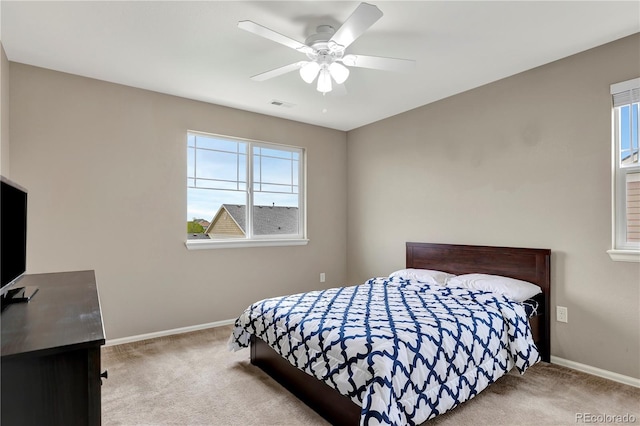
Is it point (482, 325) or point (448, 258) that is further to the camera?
point (448, 258)

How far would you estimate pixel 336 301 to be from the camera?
274 centimetres

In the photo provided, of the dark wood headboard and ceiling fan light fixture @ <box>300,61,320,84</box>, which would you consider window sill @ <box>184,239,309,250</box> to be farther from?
ceiling fan light fixture @ <box>300,61,320,84</box>

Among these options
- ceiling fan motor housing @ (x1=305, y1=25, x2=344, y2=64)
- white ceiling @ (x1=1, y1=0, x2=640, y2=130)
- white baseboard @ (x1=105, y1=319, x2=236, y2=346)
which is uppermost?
white ceiling @ (x1=1, y1=0, x2=640, y2=130)

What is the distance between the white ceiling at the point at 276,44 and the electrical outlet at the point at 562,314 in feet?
6.64

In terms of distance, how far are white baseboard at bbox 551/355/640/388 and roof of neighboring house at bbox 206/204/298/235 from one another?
3.06m

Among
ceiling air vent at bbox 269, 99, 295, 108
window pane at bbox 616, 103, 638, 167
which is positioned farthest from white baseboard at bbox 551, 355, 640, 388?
ceiling air vent at bbox 269, 99, 295, 108

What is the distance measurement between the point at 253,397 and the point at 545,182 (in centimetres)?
283

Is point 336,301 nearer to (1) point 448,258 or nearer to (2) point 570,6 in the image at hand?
(1) point 448,258

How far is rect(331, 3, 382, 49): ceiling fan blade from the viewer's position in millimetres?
1788

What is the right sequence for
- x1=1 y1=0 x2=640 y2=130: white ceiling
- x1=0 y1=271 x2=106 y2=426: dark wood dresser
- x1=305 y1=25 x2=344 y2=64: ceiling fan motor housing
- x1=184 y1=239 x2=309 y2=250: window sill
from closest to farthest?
x1=0 y1=271 x2=106 y2=426: dark wood dresser < x1=1 y1=0 x2=640 y2=130: white ceiling < x1=305 y1=25 x2=344 y2=64: ceiling fan motor housing < x1=184 y1=239 x2=309 y2=250: window sill

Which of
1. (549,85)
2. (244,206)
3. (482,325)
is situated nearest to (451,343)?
(482,325)

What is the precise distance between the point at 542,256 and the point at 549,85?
143cm

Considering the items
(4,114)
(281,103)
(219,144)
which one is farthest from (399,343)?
(4,114)

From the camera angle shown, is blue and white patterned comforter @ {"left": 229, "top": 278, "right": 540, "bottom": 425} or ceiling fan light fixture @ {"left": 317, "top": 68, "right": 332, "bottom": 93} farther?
ceiling fan light fixture @ {"left": 317, "top": 68, "right": 332, "bottom": 93}
